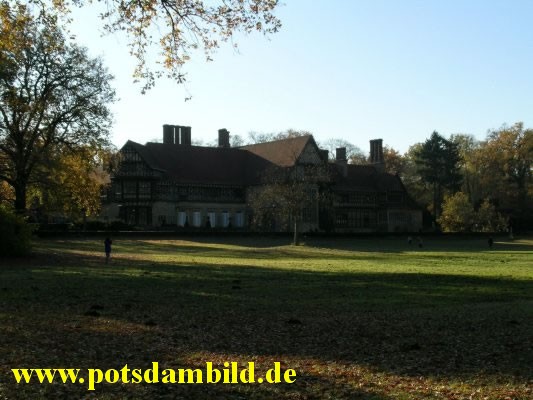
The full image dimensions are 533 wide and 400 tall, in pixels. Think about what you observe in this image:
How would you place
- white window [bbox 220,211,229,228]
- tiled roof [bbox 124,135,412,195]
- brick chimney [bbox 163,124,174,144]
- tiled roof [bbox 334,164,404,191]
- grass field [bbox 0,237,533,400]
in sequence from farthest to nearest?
tiled roof [bbox 334,164,404,191] < brick chimney [bbox 163,124,174,144] < white window [bbox 220,211,229,228] < tiled roof [bbox 124,135,412,195] < grass field [bbox 0,237,533,400]

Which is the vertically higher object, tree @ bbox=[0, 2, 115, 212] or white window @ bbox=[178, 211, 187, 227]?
tree @ bbox=[0, 2, 115, 212]

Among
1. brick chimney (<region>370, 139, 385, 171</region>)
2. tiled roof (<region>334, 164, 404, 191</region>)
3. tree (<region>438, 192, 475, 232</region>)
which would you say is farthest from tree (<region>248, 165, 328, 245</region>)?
brick chimney (<region>370, 139, 385, 171</region>)

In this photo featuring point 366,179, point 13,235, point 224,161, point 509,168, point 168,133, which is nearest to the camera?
point 13,235

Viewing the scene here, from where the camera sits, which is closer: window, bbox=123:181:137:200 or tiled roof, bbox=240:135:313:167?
window, bbox=123:181:137:200

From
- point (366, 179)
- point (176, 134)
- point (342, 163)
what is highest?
point (176, 134)

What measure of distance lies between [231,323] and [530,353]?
4927mm

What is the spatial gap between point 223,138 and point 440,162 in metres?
34.5

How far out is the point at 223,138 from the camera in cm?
9125

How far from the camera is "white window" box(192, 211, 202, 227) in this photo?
3061 inches

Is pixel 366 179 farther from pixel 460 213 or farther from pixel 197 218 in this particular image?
pixel 197 218

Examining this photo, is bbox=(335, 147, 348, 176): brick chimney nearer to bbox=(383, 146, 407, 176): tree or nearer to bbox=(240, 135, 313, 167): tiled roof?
bbox=(240, 135, 313, 167): tiled roof

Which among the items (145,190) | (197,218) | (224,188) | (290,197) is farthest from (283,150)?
(290,197)

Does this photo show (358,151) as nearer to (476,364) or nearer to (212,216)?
(212,216)

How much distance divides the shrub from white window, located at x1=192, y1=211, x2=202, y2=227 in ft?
153
